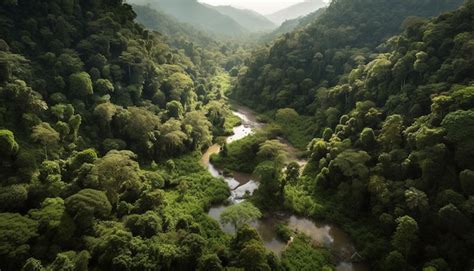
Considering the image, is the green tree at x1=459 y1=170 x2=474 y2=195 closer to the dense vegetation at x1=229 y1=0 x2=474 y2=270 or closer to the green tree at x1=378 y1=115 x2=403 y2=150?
the dense vegetation at x1=229 y1=0 x2=474 y2=270

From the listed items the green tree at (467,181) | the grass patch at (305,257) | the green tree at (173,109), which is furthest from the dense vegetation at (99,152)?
the green tree at (467,181)

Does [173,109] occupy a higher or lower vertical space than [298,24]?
lower

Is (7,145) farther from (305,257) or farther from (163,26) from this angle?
(163,26)

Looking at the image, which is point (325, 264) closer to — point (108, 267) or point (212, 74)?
point (108, 267)

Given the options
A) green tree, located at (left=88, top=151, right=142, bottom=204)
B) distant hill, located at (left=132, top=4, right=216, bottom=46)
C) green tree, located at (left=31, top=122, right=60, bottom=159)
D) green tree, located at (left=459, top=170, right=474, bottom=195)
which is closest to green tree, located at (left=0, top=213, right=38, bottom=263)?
green tree, located at (left=88, top=151, right=142, bottom=204)

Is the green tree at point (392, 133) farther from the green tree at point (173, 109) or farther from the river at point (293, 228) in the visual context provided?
the green tree at point (173, 109)

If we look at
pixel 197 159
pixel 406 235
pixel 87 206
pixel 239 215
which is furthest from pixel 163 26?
pixel 406 235
